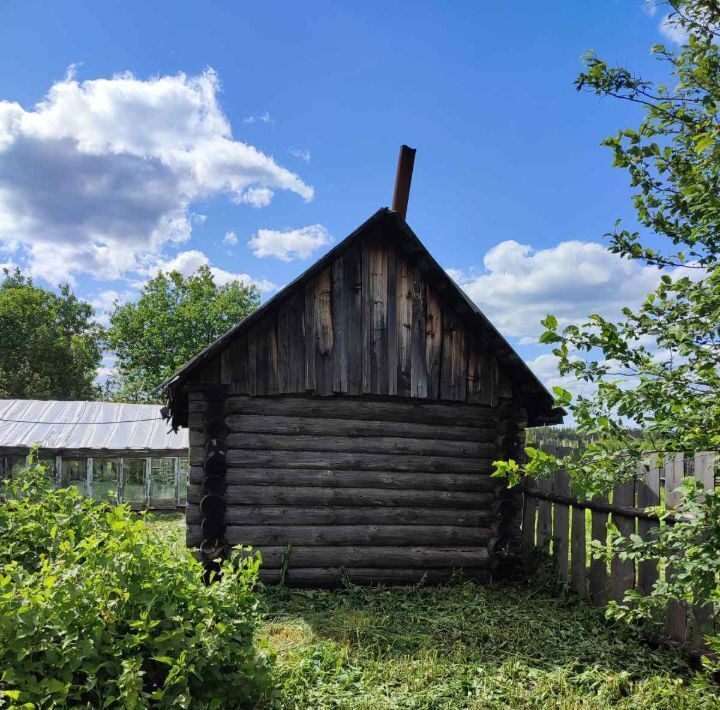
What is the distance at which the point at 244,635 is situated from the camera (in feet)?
14.5

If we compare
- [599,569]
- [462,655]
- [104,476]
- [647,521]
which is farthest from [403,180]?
[104,476]

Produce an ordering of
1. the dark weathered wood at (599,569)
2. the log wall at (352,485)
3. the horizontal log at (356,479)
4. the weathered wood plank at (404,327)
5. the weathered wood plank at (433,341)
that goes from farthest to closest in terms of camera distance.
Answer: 1. the weathered wood plank at (433,341)
2. the weathered wood plank at (404,327)
3. the horizontal log at (356,479)
4. the log wall at (352,485)
5. the dark weathered wood at (599,569)

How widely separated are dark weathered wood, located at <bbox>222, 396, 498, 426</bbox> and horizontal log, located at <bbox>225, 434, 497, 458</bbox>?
321 mm

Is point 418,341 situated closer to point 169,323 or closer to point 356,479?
point 356,479

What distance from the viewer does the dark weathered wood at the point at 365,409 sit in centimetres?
880

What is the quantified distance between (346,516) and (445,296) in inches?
149

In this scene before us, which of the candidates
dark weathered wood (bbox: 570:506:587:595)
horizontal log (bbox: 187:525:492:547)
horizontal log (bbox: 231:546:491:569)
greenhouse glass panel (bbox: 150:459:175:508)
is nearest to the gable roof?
dark weathered wood (bbox: 570:506:587:595)

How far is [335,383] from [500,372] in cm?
275

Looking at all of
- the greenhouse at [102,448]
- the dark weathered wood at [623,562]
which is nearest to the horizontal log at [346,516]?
the dark weathered wood at [623,562]

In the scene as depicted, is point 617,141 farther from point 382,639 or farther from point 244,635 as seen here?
point 382,639

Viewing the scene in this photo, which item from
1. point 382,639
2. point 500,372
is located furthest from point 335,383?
point 382,639

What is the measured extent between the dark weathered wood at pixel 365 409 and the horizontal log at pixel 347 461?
58 cm

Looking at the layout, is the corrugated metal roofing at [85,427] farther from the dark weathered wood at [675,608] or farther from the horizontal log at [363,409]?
the dark weathered wood at [675,608]

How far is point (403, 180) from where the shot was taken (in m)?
10.1
